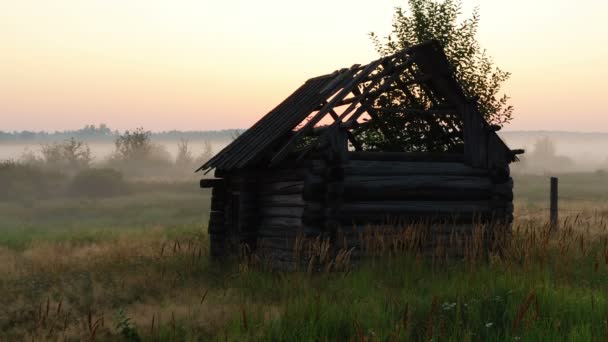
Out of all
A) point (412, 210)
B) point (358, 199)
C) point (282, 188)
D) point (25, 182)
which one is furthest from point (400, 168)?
point (25, 182)

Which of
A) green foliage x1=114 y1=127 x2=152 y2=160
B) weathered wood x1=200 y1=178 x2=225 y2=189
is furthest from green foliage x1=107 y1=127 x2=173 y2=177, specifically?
weathered wood x1=200 y1=178 x2=225 y2=189

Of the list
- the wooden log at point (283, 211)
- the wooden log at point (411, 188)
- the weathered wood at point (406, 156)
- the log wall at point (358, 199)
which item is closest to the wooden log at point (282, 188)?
the log wall at point (358, 199)

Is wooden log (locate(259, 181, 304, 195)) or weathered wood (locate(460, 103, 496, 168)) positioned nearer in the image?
wooden log (locate(259, 181, 304, 195))

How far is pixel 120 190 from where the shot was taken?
2313 inches

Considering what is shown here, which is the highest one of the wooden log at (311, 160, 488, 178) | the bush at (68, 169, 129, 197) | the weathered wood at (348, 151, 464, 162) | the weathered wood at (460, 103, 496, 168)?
the weathered wood at (460, 103, 496, 168)

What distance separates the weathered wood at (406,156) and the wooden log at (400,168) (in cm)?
8

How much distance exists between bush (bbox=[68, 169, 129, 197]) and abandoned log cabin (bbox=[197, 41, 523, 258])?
45460 mm

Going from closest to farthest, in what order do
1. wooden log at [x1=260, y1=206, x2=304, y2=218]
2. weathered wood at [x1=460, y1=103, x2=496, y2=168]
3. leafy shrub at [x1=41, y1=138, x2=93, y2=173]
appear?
wooden log at [x1=260, y1=206, x2=304, y2=218], weathered wood at [x1=460, y1=103, x2=496, y2=168], leafy shrub at [x1=41, y1=138, x2=93, y2=173]

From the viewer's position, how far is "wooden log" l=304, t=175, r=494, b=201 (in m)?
12.5

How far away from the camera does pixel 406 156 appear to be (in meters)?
13.3

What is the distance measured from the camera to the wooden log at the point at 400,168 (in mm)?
12516

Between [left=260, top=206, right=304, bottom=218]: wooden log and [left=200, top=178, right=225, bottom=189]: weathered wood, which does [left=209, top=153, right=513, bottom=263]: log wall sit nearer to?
[left=260, top=206, right=304, bottom=218]: wooden log

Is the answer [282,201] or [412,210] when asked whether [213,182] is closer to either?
[282,201]

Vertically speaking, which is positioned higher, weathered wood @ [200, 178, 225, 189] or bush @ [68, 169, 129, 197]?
weathered wood @ [200, 178, 225, 189]
